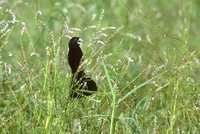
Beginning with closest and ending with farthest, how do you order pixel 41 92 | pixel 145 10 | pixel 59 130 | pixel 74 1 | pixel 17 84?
pixel 59 130
pixel 41 92
pixel 17 84
pixel 145 10
pixel 74 1

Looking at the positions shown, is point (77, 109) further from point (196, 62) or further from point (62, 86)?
point (196, 62)

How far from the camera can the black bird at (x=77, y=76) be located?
2865 mm

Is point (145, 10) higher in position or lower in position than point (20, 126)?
higher

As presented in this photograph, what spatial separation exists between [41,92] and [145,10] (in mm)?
2660

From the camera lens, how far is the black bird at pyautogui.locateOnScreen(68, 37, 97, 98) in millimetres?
2865

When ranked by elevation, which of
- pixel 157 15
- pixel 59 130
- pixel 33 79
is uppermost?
pixel 157 15

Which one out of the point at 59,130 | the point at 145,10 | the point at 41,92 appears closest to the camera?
the point at 59,130

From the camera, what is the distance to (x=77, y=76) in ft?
9.73

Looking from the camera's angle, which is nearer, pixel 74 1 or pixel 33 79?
pixel 33 79

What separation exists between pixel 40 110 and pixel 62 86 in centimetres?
13

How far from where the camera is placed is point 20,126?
313cm

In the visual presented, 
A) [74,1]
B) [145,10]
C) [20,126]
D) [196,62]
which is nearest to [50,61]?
[20,126]

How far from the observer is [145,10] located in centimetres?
573

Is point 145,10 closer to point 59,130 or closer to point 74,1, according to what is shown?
point 74,1
